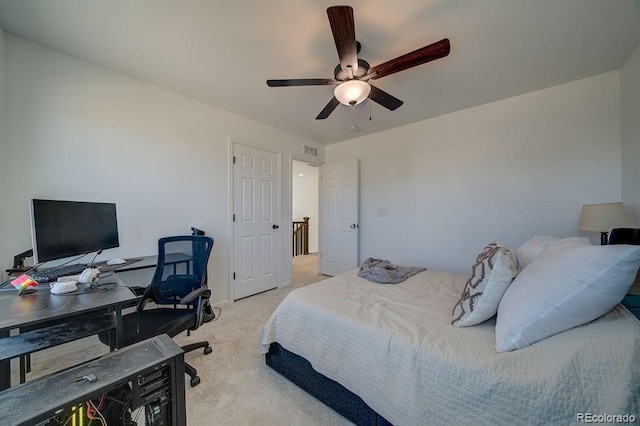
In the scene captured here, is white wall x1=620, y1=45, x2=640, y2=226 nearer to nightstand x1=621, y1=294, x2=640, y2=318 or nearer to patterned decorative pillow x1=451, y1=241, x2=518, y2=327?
nightstand x1=621, y1=294, x2=640, y2=318

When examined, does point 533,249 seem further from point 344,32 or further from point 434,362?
point 344,32

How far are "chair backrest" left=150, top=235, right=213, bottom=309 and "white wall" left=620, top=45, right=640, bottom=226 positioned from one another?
3613 millimetres

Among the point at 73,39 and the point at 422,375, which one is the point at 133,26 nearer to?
the point at 73,39

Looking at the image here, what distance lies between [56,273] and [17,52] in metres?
1.76

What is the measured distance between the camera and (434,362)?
1013 mm

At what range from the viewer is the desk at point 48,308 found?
3.25ft

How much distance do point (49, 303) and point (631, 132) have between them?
431 cm

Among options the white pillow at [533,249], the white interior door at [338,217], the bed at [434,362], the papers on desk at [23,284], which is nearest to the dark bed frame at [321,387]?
the bed at [434,362]

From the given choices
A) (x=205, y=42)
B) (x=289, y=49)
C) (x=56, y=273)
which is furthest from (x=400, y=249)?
(x=56, y=273)

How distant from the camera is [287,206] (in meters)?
3.87

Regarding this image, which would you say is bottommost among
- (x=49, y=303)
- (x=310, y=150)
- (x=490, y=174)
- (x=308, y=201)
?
(x=49, y=303)

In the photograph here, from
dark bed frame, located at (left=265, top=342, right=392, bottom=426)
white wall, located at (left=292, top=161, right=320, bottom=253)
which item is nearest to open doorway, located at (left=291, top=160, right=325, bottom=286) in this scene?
white wall, located at (left=292, top=161, right=320, bottom=253)

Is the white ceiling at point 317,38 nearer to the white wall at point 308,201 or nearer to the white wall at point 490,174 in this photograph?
the white wall at point 490,174

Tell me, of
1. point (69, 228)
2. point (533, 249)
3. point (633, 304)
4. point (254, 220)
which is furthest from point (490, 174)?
point (69, 228)
